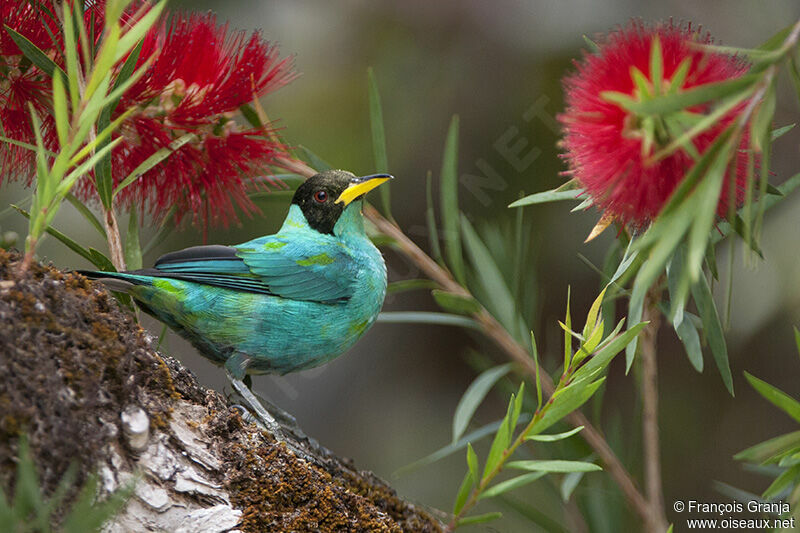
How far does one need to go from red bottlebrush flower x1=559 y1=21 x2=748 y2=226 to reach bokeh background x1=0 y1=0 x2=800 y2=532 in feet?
6.18

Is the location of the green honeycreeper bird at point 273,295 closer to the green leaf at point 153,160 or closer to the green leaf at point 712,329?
the green leaf at point 153,160

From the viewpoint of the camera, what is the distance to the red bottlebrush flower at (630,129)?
122 cm

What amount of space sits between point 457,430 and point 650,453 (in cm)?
42

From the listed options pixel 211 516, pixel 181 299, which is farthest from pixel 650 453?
pixel 181 299

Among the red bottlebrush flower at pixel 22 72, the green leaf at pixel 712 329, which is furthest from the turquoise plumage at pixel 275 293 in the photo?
the green leaf at pixel 712 329

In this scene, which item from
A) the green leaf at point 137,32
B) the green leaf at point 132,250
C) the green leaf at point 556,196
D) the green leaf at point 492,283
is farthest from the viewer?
the green leaf at point 492,283

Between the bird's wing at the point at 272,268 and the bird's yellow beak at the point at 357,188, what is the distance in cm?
14

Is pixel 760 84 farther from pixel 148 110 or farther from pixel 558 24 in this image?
pixel 558 24

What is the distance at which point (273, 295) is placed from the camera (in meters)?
2.23

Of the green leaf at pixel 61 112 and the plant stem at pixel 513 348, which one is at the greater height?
the green leaf at pixel 61 112

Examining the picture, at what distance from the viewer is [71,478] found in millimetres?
1090

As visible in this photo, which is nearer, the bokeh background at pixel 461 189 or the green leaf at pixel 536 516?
the green leaf at pixel 536 516

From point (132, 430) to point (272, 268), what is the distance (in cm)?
105

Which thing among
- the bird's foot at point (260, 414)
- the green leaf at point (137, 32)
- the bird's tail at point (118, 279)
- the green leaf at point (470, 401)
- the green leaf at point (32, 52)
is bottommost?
the bird's foot at point (260, 414)
